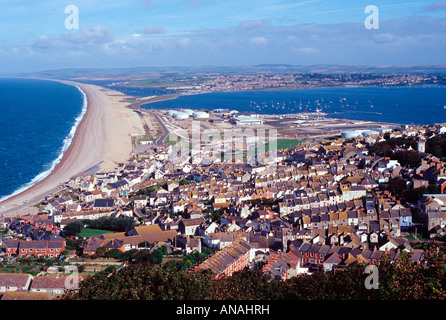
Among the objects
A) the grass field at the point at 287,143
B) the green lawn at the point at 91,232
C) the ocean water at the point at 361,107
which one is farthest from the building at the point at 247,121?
the green lawn at the point at 91,232

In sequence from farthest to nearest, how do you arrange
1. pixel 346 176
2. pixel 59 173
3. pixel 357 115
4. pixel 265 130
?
pixel 357 115 → pixel 265 130 → pixel 59 173 → pixel 346 176

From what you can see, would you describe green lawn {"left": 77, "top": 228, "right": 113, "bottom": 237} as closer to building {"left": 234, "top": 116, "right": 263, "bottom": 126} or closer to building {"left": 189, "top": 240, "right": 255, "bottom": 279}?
building {"left": 189, "top": 240, "right": 255, "bottom": 279}

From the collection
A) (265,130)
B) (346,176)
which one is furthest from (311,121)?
(346,176)

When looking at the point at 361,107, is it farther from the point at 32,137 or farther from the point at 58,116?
the point at 32,137

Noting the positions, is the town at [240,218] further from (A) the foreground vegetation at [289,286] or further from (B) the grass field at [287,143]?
(B) the grass field at [287,143]

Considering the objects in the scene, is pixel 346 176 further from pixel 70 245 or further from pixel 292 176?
pixel 70 245

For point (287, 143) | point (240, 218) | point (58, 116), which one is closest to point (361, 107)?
point (287, 143)

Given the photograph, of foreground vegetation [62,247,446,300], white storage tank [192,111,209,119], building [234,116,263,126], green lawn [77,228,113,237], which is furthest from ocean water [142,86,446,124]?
foreground vegetation [62,247,446,300]
